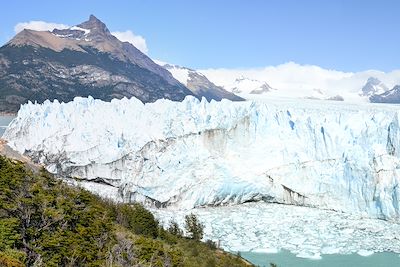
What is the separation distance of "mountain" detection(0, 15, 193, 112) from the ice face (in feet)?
234

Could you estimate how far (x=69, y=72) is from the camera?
120938 mm

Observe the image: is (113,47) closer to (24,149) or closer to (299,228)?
(24,149)

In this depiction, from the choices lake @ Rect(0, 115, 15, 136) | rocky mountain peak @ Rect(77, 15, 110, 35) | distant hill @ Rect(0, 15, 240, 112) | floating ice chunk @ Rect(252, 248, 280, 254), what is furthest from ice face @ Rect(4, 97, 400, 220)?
rocky mountain peak @ Rect(77, 15, 110, 35)

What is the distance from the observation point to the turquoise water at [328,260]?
1577cm

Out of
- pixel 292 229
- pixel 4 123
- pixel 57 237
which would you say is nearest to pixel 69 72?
pixel 4 123

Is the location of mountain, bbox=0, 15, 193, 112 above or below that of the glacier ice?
above

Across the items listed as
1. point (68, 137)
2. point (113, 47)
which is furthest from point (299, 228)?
point (113, 47)

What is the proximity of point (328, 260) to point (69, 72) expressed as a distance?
365ft

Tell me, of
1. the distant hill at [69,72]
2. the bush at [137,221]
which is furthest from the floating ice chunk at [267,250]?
the distant hill at [69,72]

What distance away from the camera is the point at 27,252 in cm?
Answer: 903

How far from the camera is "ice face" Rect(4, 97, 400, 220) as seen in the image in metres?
21.6

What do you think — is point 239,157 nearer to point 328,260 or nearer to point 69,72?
point 328,260

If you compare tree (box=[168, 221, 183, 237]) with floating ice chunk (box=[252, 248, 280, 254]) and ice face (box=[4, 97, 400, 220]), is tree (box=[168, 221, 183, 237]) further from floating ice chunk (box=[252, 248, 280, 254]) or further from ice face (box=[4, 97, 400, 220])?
ice face (box=[4, 97, 400, 220])

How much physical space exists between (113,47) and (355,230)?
143428 millimetres
